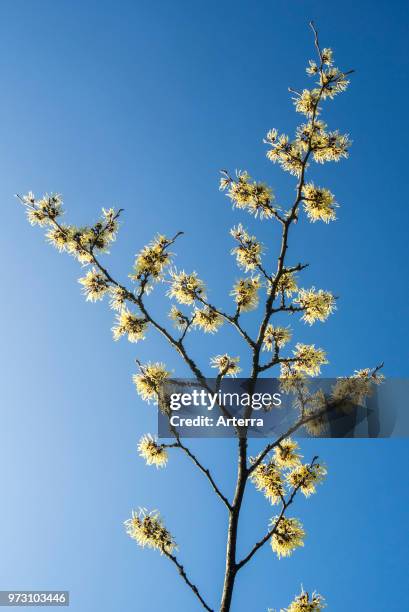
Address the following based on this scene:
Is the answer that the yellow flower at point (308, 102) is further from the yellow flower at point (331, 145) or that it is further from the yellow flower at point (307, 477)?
the yellow flower at point (307, 477)

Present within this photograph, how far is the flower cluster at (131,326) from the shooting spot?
8172 mm

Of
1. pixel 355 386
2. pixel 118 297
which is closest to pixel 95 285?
pixel 118 297

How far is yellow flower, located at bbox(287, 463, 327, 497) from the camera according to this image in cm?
805

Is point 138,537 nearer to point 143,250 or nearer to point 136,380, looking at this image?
point 136,380

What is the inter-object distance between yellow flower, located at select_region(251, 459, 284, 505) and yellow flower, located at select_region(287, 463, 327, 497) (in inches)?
7.2

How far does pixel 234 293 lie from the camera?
8.34 meters

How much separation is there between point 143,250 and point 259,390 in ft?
9.24

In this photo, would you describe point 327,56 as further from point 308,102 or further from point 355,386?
point 355,386

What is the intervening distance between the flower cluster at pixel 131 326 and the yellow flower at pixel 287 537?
10.6 feet

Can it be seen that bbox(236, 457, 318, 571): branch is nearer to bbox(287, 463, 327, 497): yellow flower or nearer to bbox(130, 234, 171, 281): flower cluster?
bbox(287, 463, 327, 497): yellow flower

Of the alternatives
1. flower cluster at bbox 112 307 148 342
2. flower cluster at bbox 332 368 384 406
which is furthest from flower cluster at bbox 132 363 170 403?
flower cluster at bbox 332 368 384 406

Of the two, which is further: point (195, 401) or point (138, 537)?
point (195, 401)

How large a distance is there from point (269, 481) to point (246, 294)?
9.02 ft

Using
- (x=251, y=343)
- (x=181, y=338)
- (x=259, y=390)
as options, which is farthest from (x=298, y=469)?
(x=181, y=338)
